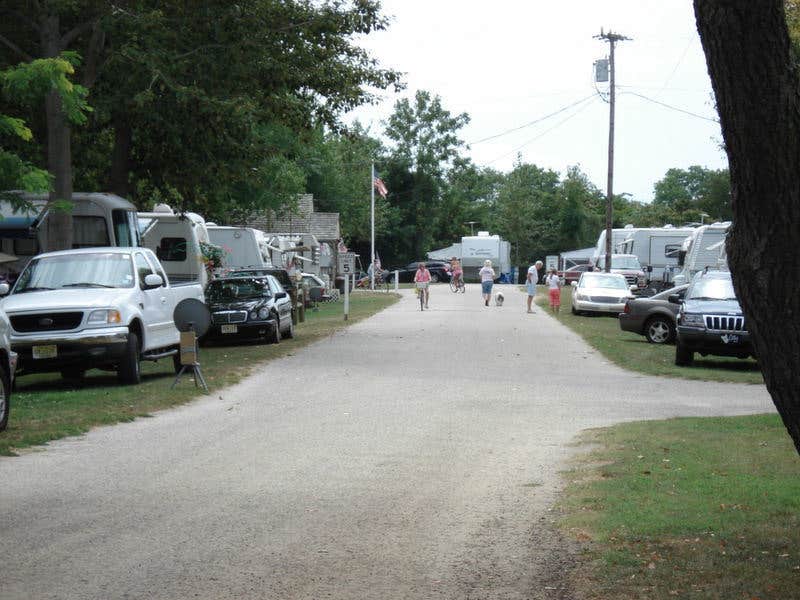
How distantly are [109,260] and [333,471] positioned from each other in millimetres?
9199

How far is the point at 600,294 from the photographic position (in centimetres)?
3891

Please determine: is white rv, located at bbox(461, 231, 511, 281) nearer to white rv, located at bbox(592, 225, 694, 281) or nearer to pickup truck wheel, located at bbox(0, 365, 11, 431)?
white rv, located at bbox(592, 225, 694, 281)

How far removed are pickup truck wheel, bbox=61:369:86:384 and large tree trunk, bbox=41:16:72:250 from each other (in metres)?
4.98

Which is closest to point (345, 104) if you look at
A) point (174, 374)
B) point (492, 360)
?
point (492, 360)

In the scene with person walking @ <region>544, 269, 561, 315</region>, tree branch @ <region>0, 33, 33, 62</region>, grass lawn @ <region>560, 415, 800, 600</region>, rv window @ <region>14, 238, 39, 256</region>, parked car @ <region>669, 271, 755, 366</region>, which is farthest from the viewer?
person walking @ <region>544, 269, 561, 315</region>

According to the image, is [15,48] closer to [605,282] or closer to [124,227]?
[124,227]

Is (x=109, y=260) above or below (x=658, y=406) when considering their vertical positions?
above

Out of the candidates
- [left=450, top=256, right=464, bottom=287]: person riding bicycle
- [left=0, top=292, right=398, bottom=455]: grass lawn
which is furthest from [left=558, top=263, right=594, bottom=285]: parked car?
[left=0, top=292, right=398, bottom=455]: grass lawn

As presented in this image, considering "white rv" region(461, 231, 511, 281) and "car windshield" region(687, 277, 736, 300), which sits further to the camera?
"white rv" region(461, 231, 511, 281)

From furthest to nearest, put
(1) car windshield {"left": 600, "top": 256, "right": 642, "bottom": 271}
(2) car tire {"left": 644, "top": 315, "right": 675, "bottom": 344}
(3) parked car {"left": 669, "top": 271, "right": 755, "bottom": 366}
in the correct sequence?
(1) car windshield {"left": 600, "top": 256, "right": 642, "bottom": 271} < (2) car tire {"left": 644, "top": 315, "right": 675, "bottom": 344} < (3) parked car {"left": 669, "top": 271, "right": 755, "bottom": 366}

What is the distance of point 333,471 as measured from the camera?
10.2 m

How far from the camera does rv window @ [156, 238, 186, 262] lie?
31.9 m

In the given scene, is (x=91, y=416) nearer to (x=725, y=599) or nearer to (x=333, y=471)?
(x=333, y=471)

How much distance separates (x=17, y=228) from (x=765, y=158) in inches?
1004
